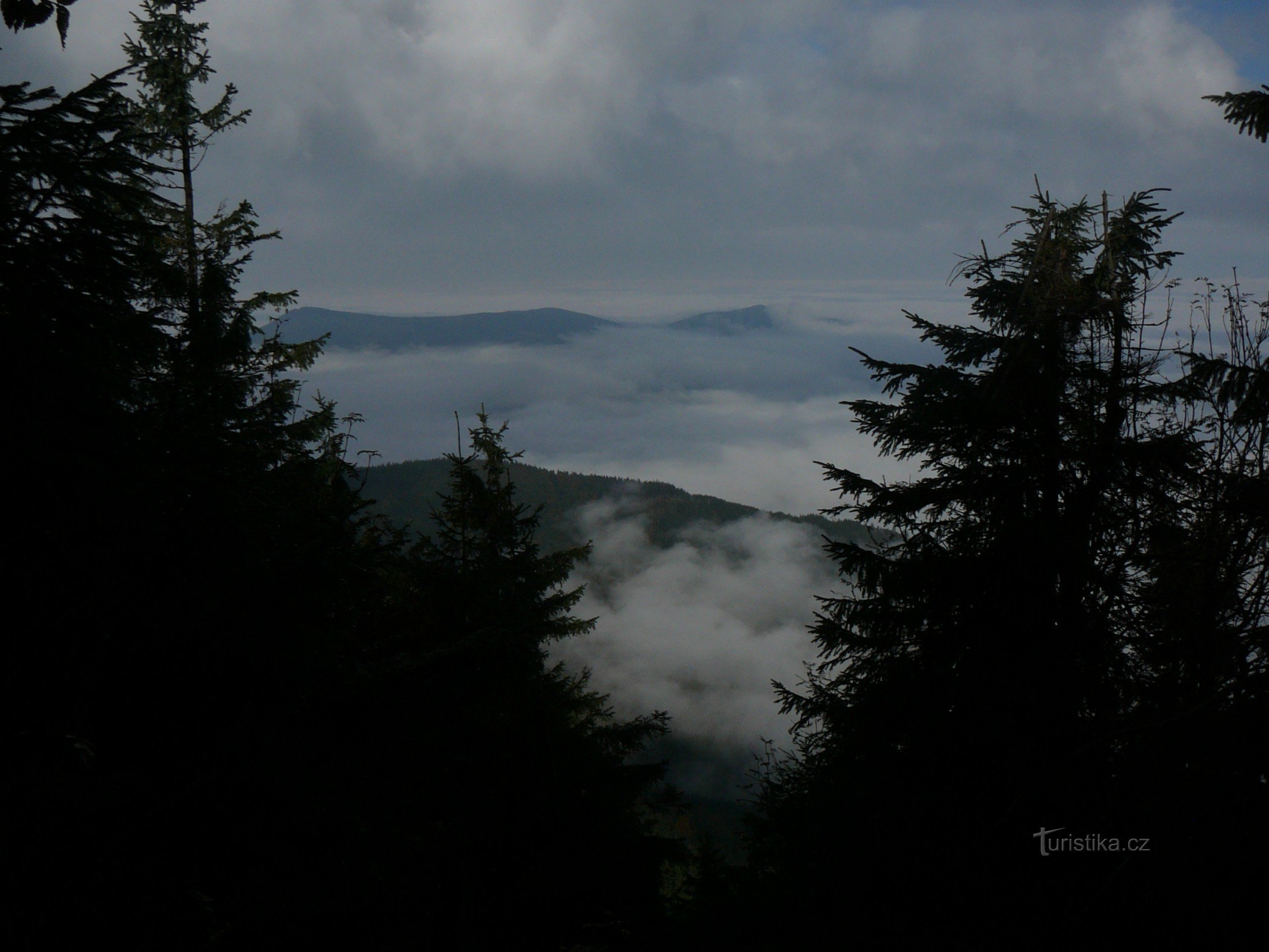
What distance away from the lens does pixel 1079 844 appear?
5.73 meters

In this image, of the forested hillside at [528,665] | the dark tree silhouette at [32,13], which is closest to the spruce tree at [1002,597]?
the forested hillside at [528,665]

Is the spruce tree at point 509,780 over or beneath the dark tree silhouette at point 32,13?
beneath

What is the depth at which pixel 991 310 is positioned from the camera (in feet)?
25.9

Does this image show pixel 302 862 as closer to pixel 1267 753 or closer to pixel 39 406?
pixel 39 406

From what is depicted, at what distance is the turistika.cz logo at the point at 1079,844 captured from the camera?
548 cm

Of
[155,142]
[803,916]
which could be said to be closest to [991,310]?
[803,916]

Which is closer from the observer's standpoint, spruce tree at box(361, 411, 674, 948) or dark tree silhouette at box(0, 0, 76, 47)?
dark tree silhouette at box(0, 0, 76, 47)

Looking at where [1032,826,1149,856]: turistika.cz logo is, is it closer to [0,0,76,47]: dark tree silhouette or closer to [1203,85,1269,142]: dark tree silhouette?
[1203,85,1269,142]: dark tree silhouette

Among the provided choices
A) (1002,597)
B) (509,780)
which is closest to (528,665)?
(509,780)

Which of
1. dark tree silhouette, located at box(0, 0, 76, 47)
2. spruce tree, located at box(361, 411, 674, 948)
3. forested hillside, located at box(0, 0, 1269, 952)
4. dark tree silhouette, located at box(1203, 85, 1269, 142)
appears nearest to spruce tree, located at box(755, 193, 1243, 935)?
forested hillside, located at box(0, 0, 1269, 952)

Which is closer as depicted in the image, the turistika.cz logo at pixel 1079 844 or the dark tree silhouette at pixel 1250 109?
the dark tree silhouette at pixel 1250 109

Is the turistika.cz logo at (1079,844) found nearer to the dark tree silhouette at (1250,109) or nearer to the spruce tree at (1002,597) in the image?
the spruce tree at (1002,597)

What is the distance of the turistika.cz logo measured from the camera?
5.48 metres

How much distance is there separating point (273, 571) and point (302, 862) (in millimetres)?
2097
